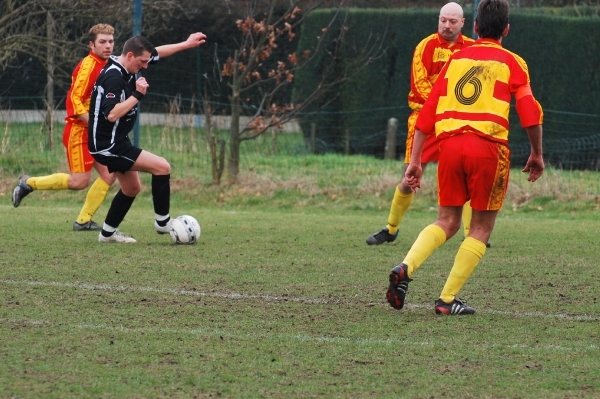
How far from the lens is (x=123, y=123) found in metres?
9.12

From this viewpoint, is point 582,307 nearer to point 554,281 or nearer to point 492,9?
point 554,281

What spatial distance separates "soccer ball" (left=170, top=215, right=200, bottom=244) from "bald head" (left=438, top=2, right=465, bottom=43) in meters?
2.80

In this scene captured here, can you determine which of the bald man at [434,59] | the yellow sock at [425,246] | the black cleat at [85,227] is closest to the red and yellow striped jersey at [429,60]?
the bald man at [434,59]

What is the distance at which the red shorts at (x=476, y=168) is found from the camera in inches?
236

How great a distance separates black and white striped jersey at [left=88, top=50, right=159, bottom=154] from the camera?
29.3 feet

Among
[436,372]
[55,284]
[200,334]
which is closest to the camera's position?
[436,372]

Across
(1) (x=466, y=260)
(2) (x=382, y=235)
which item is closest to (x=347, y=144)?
(2) (x=382, y=235)

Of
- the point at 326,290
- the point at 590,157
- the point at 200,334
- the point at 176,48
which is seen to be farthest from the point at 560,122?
the point at 200,334

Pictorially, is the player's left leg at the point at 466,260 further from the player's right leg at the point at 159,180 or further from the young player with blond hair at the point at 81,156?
the young player with blond hair at the point at 81,156

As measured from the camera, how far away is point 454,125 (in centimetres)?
605

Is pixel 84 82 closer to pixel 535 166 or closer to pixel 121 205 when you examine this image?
pixel 121 205

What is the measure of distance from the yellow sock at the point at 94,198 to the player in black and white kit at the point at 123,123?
100cm

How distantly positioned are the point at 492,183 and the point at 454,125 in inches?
15.8

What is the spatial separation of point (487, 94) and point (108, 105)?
A: 13.1ft
